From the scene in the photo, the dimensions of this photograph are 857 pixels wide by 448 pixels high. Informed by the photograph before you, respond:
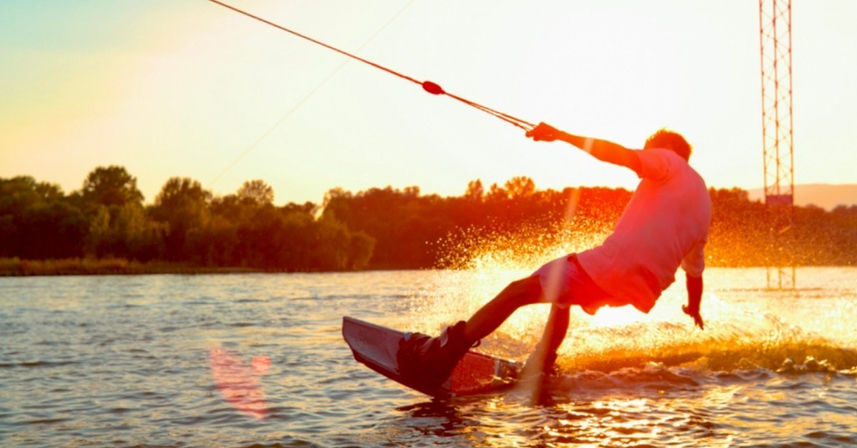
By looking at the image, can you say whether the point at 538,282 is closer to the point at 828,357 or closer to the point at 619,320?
the point at 828,357

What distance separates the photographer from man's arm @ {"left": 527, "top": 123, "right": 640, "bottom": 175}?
265 inches

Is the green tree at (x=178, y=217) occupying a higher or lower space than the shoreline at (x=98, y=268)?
higher

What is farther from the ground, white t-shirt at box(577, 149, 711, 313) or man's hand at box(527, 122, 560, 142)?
man's hand at box(527, 122, 560, 142)

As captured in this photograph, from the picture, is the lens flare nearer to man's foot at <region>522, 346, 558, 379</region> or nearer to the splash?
man's foot at <region>522, 346, 558, 379</region>

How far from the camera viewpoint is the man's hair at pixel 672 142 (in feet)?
24.8

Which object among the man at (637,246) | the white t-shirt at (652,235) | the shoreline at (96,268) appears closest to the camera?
the man at (637,246)

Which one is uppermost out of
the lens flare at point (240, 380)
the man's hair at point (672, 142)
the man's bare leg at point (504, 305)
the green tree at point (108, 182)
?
the green tree at point (108, 182)

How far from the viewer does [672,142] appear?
7.58 m

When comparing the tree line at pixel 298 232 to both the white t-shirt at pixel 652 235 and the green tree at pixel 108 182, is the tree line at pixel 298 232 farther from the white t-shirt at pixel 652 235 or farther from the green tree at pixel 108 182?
the white t-shirt at pixel 652 235

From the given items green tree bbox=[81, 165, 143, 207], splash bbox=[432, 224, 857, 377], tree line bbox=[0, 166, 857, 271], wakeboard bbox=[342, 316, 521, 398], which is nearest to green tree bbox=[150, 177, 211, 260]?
tree line bbox=[0, 166, 857, 271]

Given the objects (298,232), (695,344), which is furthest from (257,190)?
(695,344)

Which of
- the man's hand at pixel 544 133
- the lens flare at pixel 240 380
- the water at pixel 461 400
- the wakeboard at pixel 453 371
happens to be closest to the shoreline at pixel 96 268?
the water at pixel 461 400

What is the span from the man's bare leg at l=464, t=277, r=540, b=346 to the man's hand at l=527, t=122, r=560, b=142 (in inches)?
52.4

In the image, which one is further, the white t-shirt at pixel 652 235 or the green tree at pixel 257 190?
the green tree at pixel 257 190
